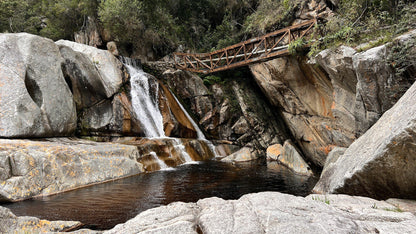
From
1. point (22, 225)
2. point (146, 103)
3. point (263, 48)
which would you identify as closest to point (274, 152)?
point (263, 48)

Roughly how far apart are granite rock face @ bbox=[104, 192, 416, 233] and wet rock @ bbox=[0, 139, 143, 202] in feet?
18.5

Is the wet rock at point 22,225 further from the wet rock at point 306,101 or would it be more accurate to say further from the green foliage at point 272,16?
the green foliage at point 272,16

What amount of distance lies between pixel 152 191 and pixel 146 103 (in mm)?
8386

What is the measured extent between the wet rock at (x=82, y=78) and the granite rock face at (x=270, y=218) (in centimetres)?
1224

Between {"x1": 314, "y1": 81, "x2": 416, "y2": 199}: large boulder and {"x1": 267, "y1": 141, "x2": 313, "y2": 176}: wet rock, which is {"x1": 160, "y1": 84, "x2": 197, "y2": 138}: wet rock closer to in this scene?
{"x1": 267, "y1": 141, "x2": 313, "y2": 176}: wet rock

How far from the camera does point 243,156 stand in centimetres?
1426

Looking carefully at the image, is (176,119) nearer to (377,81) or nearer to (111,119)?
(111,119)

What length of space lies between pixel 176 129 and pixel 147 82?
394 centimetres

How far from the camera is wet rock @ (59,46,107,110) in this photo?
12.8m

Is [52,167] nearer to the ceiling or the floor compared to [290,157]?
nearer to the ceiling

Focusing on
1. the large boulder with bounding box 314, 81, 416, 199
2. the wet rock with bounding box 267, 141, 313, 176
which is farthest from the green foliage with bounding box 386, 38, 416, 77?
the wet rock with bounding box 267, 141, 313, 176

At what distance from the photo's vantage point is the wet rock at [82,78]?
12789mm

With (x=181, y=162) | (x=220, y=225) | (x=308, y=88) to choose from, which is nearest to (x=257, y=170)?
(x=181, y=162)

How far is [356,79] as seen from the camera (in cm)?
863
